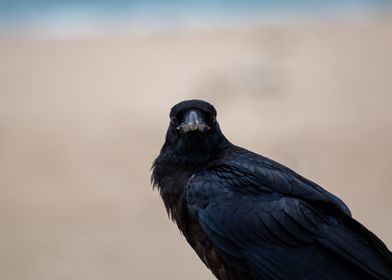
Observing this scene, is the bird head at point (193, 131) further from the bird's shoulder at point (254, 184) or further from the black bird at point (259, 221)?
the bird's shoulder at point (254, 184)

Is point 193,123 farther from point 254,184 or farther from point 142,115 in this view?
point 142,115

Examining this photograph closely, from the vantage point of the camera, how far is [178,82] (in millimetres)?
13719

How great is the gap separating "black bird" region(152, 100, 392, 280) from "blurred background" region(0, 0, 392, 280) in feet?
12.8

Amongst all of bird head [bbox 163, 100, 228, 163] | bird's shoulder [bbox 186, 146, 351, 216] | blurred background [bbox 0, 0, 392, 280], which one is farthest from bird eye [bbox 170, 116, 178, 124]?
blurred background [bbox 0, 0, 392, 280]

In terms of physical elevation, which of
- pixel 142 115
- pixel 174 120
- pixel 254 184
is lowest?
pixel 254 184

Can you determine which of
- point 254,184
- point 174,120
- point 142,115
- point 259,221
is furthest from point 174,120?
point 142,115

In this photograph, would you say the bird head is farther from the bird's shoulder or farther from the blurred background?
the blurred background

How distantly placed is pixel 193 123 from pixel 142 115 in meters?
7.52

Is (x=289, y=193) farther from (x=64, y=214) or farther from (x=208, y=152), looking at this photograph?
(x=64, y=214)

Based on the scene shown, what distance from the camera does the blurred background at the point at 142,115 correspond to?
10016 millimetres

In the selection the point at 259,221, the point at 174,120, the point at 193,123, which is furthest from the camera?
the point at 174,120

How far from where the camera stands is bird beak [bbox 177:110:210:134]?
5.47 meters

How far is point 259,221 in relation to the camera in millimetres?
5238

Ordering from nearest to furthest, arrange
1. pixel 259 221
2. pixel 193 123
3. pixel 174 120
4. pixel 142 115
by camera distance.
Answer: pixel 259 221
pixel 193 123
pixel 174 120
pixel 142 115
